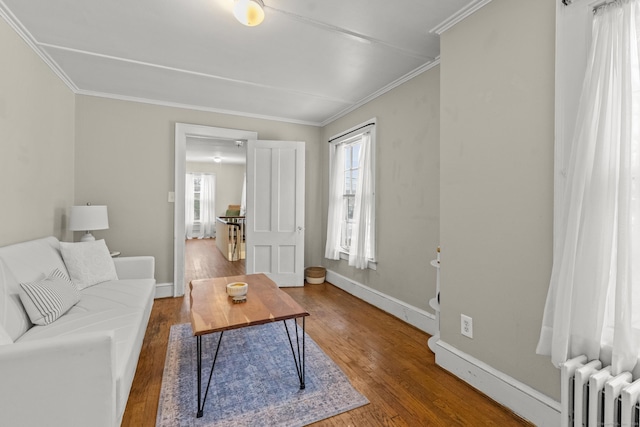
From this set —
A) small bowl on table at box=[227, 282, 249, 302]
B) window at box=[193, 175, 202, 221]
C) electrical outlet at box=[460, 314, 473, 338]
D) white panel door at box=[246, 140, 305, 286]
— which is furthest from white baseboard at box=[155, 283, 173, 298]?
window at box=[193, 175, 202, 221]

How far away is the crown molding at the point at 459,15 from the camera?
1.94 metres

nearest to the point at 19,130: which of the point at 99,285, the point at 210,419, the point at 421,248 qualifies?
the point at 99,285

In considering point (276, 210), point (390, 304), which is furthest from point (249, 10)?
point (390, 304)

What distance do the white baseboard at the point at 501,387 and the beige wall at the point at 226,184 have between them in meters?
9.00

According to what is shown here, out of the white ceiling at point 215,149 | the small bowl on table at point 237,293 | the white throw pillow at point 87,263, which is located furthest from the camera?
the white ceiling at point 215,149

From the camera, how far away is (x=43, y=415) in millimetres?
1219

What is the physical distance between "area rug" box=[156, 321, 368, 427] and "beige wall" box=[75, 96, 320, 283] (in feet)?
5.78

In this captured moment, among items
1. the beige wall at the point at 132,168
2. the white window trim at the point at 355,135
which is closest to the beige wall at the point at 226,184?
the beige wall at the point at 132,168

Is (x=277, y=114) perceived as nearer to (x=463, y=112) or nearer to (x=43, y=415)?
(x=463, y=112)

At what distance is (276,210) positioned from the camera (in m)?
4.36

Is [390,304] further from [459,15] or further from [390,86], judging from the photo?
[459,15]

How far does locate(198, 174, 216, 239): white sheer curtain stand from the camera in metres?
9.77

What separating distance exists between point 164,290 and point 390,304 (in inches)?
113

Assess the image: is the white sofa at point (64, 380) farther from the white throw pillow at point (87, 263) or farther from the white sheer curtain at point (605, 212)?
the white sheer curtain at point (605, 212)
